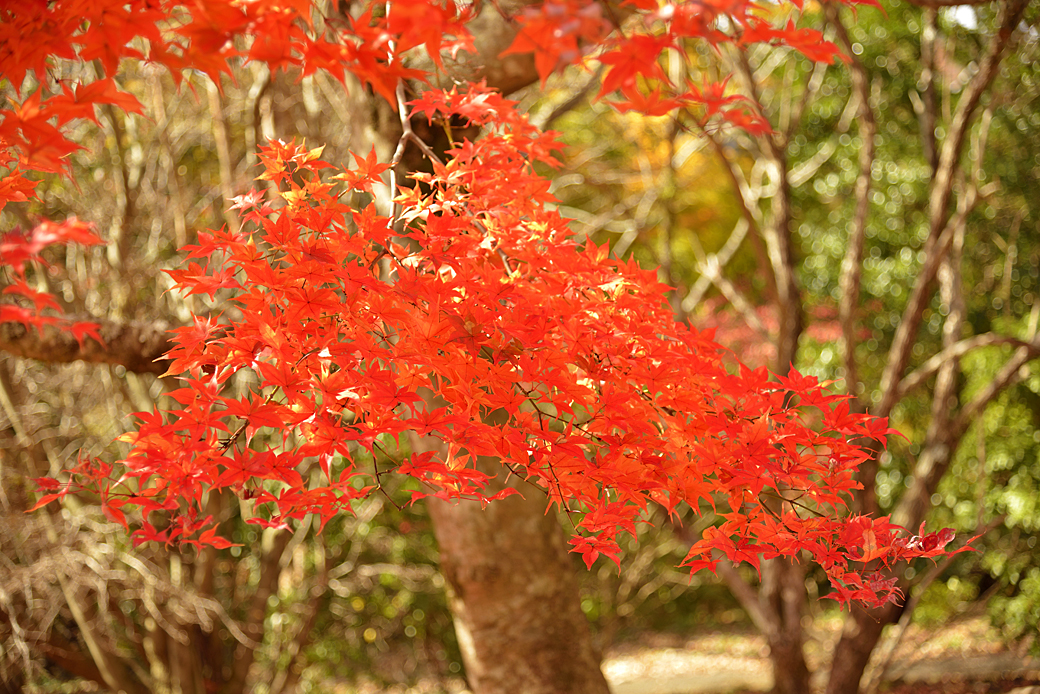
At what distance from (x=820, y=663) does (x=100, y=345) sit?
5505 mm

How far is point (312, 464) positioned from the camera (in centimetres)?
374

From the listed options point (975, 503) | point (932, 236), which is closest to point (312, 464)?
point (932, 236)

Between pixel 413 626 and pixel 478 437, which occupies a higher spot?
pixel 478 437

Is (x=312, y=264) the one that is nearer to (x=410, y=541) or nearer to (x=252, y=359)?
(x=252, y=359)

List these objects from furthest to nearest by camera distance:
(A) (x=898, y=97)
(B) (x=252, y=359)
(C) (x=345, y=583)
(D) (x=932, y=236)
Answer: (A) (x=898, y=97) → (C) (x=345, y=583) → (D) (x=932, y=236) → (B) (x=252, y=359)

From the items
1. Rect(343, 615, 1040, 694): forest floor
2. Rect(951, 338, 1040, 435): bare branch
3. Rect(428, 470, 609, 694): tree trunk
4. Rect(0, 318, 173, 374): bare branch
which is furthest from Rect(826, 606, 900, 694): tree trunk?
Rect(0, 318, 173, 374): bare branch

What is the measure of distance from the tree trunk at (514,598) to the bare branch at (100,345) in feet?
2.95

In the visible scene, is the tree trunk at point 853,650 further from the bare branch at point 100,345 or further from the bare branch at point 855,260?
the bare branch at point 100,345

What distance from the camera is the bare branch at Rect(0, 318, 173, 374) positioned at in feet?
6.40

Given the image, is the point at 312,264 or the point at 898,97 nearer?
the point at 312,264

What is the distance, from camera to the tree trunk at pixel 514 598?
2.11 meters

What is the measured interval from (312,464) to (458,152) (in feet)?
8.59

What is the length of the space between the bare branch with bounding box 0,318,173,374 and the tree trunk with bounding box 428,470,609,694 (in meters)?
0.90

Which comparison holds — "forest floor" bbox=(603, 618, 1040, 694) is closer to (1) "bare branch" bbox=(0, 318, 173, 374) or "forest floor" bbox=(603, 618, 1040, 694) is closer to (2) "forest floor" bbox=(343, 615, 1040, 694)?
(2) "forest floor" bbox=(343, 615, 1040, 694)
